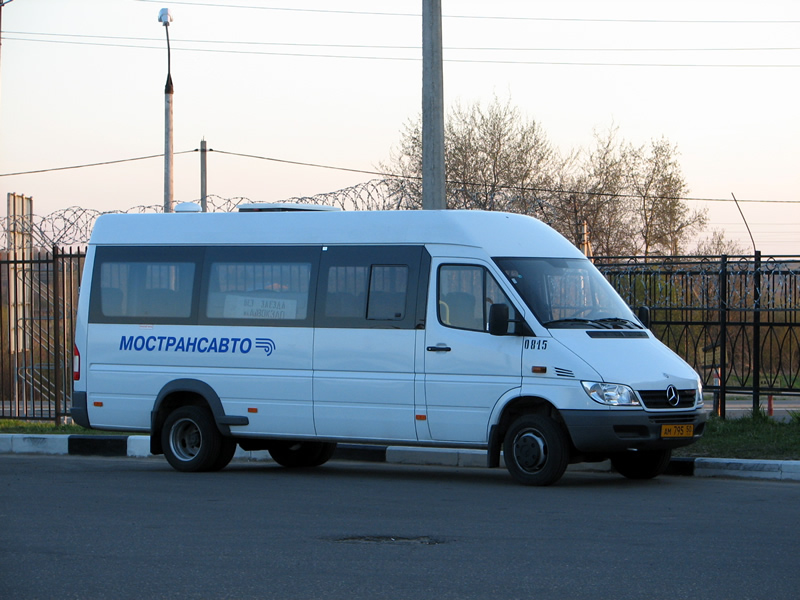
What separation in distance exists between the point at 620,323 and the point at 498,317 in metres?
1.21

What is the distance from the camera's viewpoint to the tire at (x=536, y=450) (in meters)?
9.90

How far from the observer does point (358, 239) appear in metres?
11.1

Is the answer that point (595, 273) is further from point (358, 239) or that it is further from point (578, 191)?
point (578, 191)

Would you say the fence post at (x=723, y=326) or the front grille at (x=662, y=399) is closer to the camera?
the front grille at (x=662, y=399)

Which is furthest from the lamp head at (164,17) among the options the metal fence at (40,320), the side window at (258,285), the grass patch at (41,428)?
the side window at (258,285)

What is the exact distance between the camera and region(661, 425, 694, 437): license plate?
9852 millimetres

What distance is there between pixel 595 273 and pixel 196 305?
396 cm

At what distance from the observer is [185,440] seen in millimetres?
11922

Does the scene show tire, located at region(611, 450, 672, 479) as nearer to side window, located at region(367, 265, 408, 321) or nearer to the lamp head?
side window, located at region(367, 265, 408, 321)

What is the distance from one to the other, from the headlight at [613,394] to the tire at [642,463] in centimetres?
96

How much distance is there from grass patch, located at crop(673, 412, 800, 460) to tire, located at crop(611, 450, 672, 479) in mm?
1099

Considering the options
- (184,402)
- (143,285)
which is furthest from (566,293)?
(143,285)

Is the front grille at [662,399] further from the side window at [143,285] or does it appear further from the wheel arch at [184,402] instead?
the side window at [143,285]

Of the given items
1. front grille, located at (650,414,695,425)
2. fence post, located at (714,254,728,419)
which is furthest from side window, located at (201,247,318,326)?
fence post, located at (714,254,728,419)
